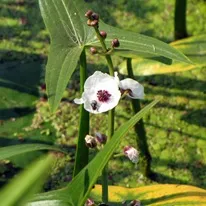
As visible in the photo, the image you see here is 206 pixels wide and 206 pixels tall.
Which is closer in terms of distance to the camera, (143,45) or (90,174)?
(90,174)

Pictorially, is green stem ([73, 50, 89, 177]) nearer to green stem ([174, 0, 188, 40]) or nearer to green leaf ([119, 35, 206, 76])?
green leaf ([119, 35, 206, 76])

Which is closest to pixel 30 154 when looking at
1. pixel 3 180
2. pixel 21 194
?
pixel 3 180

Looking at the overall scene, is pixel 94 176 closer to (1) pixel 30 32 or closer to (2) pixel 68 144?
(2) pixel 68 144

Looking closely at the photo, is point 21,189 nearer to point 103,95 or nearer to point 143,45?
point 103,95

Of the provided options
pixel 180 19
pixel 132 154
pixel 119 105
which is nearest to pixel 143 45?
pixel 132 154

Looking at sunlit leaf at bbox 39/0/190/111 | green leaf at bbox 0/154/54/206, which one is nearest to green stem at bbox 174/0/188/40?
sunlit leaf at bbox 39/0/190/111

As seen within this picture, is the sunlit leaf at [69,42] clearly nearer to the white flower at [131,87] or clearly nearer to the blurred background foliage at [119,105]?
the white flower at [131,87]

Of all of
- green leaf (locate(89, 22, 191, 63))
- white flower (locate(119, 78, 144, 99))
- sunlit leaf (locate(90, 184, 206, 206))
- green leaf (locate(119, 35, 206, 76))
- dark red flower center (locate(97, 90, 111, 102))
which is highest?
green leaf (locate(119, 35, 206, 76))
